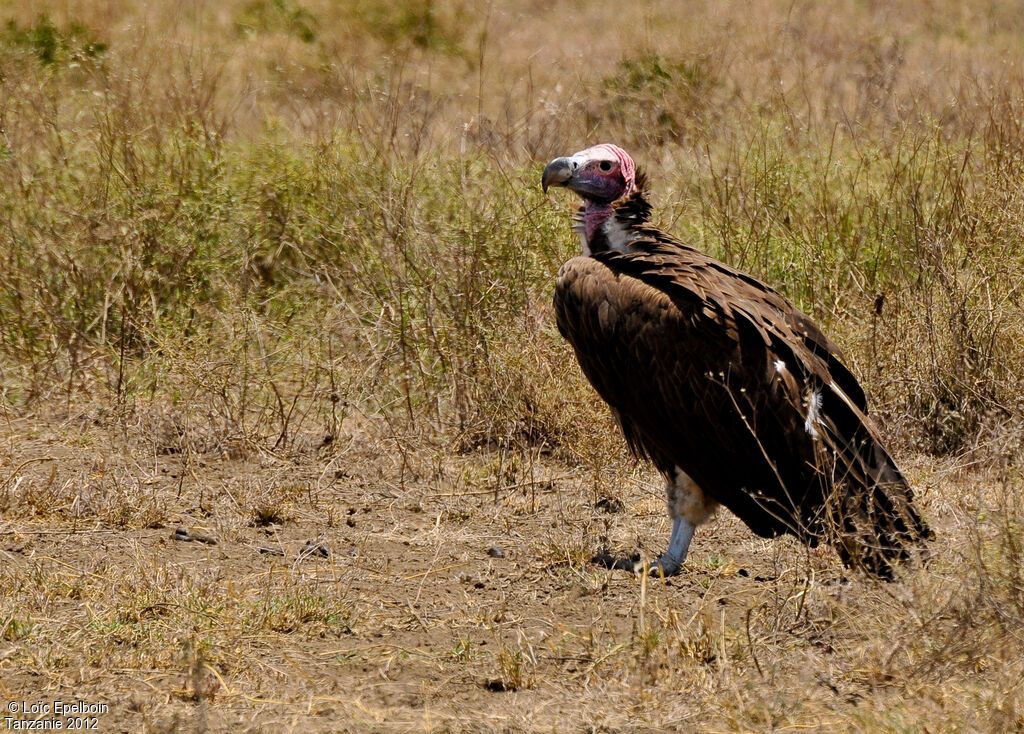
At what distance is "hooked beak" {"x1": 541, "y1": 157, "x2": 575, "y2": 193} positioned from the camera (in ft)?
17.6

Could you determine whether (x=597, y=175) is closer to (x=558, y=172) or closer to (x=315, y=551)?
(x=558, y=172)

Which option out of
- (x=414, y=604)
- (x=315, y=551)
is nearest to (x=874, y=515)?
(x=414, y=604)

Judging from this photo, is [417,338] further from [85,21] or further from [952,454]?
[85,21]

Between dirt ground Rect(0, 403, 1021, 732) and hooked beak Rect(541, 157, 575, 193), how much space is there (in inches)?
53.1

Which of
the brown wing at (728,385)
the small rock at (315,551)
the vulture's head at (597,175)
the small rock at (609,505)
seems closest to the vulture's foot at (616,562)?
the brown wing at (728,385)

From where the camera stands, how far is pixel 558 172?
536 cm

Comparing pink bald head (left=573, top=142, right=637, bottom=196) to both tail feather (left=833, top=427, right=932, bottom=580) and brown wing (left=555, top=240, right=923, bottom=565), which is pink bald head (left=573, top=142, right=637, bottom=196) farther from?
tail feather (left=833, top=427, right=932, bottom=580)

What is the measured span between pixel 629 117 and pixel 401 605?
6.76 meters

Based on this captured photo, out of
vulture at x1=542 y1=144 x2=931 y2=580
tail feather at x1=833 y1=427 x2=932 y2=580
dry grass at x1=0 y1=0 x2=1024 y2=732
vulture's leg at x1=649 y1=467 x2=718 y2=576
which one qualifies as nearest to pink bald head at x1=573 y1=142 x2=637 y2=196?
vulture at x1=542 y1=144 x2=931 y2=580

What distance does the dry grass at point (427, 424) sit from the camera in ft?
12.5

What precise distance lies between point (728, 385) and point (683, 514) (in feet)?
1.85

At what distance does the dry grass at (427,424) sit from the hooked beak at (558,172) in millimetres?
1114

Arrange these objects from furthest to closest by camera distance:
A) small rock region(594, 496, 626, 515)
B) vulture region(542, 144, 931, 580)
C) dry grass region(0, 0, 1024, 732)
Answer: small rock region(594, 496, 626, 515), vulture region(542, 144, 931, 580), dry grass region(0, 0, 1024, 732)

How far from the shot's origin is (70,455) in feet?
20.0
